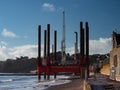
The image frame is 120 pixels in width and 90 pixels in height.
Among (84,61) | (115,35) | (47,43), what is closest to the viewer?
(115,35)

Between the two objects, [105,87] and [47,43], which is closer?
[105,87]

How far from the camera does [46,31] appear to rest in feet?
259

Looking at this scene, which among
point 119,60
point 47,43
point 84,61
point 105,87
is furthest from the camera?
point 47,43

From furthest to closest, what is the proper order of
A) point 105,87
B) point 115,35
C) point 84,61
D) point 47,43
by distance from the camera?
point 47,43, point 84,61, point 115,35, point 105,87

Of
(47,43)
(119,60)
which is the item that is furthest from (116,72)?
(47,43)

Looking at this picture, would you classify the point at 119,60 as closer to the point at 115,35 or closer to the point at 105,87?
the point at 115,35

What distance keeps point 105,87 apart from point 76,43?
99170 mm

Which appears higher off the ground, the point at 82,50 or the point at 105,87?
the point at 82,50

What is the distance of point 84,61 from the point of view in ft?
242

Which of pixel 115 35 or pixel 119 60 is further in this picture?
pixel 115 35

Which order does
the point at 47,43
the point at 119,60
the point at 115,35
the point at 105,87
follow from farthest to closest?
→ 1. the point at 47,43
2. the point at 115,35
3. the point at 119,60
4. the point at 105,87

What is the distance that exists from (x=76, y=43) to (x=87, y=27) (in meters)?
53.5

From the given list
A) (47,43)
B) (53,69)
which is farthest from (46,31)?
(53,69)

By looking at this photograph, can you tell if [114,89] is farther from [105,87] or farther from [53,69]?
[53,69]
